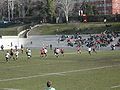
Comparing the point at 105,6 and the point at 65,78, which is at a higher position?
the point at 105,6

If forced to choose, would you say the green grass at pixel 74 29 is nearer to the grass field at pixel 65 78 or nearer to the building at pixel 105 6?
the building at pixel 105 6

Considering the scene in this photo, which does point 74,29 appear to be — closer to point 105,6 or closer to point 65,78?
point 105,6

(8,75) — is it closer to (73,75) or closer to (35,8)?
(73,75)

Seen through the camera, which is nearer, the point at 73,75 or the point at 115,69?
the point at 73,75

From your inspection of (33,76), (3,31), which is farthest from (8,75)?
(3,31)

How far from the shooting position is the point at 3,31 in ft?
326

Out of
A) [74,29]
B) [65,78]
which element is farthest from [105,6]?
[65,78]

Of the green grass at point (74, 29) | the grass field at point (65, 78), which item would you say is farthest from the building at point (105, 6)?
the grass field at point (65, 78)

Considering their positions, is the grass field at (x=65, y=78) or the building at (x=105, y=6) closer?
the grass field at (x=65, y=78)

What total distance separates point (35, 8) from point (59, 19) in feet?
45.8

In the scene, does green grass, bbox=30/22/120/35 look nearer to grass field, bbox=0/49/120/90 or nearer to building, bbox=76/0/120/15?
building, bbox=76/0/120/15

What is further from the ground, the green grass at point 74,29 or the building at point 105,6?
the building at point 105,6

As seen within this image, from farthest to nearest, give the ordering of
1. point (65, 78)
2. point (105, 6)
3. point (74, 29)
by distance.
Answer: point (105, 6), point (74, 29), point (65, 78)

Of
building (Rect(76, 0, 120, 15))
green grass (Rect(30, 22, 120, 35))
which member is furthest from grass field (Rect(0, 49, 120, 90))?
building (Rect(76, 0, 120, 15))
